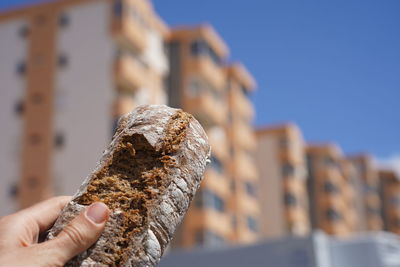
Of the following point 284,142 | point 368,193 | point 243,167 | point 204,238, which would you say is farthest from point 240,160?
point 368,193

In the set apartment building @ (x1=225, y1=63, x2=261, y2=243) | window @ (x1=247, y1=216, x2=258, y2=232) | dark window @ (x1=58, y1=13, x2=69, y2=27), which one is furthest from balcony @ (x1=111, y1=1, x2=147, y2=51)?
window @ (x1=247, y1=216, x2=258, y2=232)

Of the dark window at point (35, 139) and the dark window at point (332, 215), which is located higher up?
the dark window at point (35, 139)

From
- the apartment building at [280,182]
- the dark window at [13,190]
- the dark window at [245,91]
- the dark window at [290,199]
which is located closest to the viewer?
the dark window at [13,190]

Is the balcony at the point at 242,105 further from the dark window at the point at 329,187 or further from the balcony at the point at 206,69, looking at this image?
the dark window at the point at 329,187

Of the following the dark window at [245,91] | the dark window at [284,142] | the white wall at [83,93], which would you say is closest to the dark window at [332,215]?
the dark window at [284,142]

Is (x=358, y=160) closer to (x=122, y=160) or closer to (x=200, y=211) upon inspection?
(x=200, y=211)

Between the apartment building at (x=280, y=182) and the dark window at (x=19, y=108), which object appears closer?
the dark window at (x=19, y=108)
